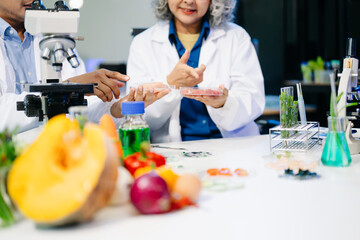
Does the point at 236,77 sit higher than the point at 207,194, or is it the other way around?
the point at 236,77

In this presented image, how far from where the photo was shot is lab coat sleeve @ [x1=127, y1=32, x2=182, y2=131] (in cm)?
218

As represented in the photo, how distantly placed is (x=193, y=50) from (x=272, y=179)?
1.42m

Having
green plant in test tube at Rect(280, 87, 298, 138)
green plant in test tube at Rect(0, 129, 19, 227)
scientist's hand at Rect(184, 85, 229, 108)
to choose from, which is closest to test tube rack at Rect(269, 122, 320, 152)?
green plant in test tube at Rect(280, 87, 298, 138)

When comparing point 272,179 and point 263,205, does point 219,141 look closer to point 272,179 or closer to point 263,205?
point 272,179

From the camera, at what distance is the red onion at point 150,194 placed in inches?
32.2

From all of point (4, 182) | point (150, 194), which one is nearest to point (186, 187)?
point (150, 194)

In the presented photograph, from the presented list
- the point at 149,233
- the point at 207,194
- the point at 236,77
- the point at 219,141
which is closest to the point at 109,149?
→ the point at 149,233

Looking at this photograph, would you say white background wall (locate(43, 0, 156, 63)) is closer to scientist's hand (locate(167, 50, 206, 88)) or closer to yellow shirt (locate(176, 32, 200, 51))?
yellow shirt (locate(176, 32, 200, 51))

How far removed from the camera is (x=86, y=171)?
75cm

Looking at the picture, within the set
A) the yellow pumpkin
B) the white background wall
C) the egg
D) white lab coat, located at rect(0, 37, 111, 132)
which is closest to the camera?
the yellow pumpkin

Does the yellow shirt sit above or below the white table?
above

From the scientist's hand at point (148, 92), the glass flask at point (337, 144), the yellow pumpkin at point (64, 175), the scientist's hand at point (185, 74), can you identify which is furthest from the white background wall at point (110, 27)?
the yellow pumpkin at point (64, 175)

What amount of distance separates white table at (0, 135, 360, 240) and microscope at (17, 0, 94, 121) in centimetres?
57

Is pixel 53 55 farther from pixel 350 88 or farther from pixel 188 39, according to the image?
pixel 188 39
